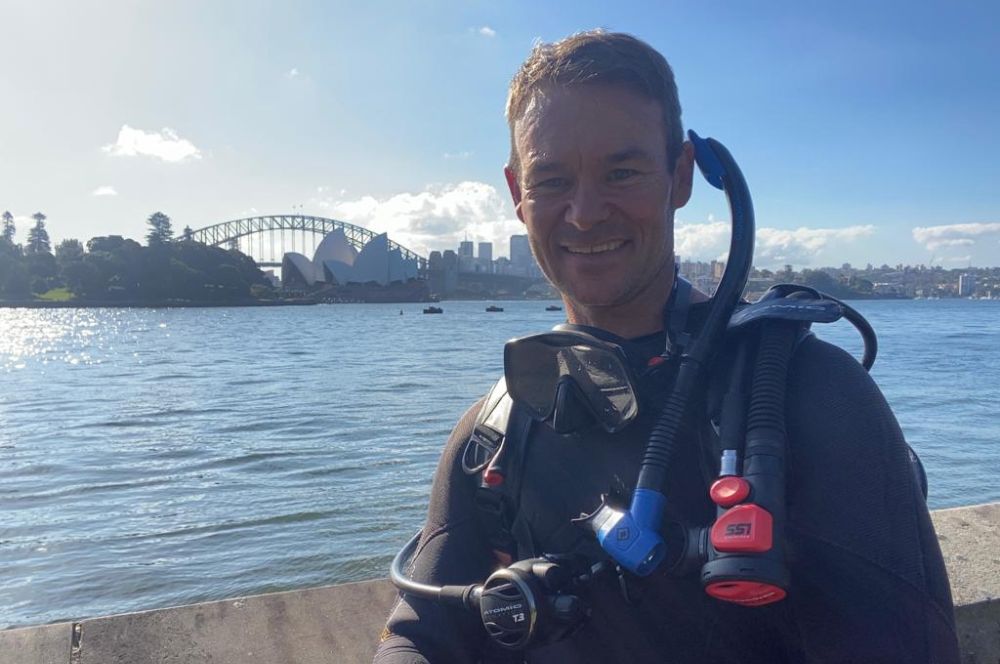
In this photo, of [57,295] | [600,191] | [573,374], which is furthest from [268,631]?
[57,295]

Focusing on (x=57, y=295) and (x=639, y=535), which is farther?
(x=57, y=295)

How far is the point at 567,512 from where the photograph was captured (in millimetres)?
1688

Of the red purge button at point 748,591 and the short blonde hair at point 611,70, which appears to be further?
the short blonde hair at point 611,70

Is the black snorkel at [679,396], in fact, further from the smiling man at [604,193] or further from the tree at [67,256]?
the tree at [67,256]

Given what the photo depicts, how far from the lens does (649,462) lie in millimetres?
1480

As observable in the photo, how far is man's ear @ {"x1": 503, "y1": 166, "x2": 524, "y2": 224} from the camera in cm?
200

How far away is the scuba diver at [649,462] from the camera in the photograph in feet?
4.35

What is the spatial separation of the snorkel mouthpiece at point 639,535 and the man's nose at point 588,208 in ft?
2.01

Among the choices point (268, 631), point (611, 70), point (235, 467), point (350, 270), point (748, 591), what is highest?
point (350, 270)

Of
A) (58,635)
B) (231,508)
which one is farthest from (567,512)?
(231,508)

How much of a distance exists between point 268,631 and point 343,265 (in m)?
111

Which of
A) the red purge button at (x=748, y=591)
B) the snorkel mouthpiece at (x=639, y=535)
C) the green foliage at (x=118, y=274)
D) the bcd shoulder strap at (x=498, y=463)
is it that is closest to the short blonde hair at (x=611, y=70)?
the bcd shoulder strap at (x=498, y=463)

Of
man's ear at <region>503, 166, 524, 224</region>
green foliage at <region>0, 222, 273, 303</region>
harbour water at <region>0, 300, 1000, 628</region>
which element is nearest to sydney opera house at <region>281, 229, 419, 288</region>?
green foliage at <region>0, 222, 273, 303</region>

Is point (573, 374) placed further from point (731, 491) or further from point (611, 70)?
point (611, 70)
